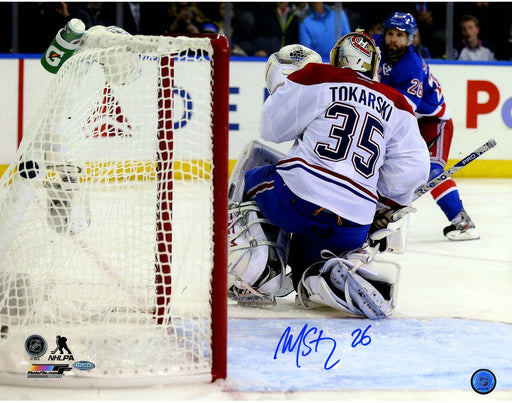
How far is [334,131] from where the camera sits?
2672 millimetres

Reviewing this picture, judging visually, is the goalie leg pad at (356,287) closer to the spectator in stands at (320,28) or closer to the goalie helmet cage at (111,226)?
the goalie helmet cage at (111,226)

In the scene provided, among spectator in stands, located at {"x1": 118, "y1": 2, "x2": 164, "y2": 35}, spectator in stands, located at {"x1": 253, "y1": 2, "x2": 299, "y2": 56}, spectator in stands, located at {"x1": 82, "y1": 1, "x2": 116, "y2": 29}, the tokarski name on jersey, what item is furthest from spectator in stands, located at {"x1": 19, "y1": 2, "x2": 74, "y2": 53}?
the tokarski name on jersey

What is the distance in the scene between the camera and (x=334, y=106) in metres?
2.68

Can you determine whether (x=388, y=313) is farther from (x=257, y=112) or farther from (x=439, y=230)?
(x=257, y=112)

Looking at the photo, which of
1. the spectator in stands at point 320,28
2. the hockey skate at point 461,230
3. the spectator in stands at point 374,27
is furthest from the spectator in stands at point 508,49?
the hockey skate at point 461,230

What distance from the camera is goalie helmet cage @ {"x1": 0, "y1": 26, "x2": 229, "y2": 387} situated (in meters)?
2.01

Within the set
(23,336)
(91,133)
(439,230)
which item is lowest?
(439,230)

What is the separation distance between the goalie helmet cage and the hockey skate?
218 cm

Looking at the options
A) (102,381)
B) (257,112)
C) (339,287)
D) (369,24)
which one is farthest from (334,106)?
(369,24)

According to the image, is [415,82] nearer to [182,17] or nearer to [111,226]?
[111,226]

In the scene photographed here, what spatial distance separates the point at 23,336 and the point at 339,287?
96cm

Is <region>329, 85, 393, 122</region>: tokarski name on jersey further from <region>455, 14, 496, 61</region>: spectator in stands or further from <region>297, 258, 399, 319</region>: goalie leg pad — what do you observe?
<region>455, 14, 496, 61</region>: spectator in stands
